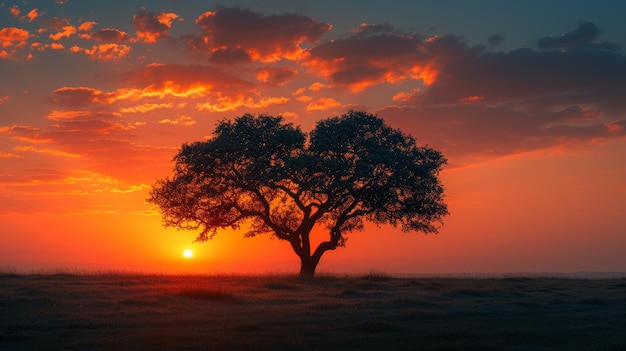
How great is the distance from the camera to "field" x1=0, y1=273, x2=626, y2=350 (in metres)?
21.6

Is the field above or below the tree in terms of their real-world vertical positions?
below

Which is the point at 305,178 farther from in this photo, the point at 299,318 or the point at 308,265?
the point at 299,318

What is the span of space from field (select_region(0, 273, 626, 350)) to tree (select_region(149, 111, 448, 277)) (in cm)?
1219

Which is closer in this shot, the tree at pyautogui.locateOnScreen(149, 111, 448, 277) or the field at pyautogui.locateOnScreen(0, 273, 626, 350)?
the field at pyautogui.locateOnScreen(0, 273, 626, 350)

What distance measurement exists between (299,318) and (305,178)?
25.9m

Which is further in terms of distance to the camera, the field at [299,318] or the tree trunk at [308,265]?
the tree trunk at [308,265]

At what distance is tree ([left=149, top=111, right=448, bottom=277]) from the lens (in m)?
51.6

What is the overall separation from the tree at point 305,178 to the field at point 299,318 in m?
12.2

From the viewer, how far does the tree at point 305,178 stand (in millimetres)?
51594

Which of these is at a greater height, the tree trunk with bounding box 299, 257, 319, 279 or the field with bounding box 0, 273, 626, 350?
the tree trunk with bounding box 299, 257, 319, 279

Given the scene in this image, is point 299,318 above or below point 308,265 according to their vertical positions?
below

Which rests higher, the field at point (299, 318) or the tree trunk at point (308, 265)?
the tree trunk at point (308, 265)

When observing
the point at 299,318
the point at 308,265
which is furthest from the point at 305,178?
the point at 299,318

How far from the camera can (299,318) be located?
26.5 m
